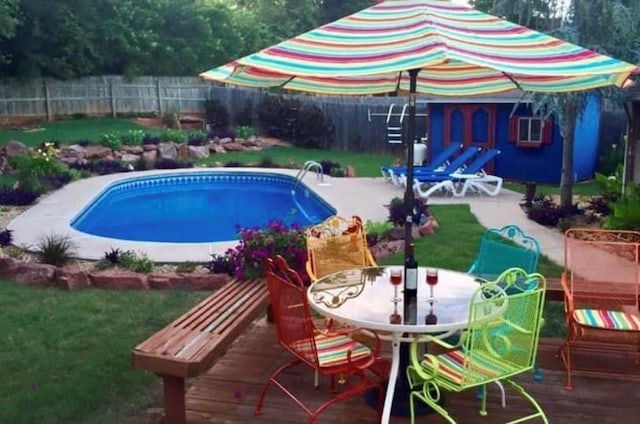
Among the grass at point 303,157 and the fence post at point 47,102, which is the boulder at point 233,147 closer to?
the grass at point 303,157

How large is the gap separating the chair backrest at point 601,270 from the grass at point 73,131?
55.6 feet

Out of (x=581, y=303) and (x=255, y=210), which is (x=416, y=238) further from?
(x=255, y=210)

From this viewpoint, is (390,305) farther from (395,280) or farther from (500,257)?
(500,257)

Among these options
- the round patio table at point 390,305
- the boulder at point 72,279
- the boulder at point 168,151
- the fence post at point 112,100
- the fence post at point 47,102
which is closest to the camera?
the round patio table at point 390,305

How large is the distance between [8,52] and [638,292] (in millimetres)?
23973

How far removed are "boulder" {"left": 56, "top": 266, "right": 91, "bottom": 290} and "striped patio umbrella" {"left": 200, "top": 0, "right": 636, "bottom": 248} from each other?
325 cm

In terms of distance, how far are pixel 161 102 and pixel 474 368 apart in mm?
24754

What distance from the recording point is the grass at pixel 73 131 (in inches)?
778


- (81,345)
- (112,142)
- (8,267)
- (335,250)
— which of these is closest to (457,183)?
(335,250)

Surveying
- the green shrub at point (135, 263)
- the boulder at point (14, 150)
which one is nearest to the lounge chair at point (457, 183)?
the green shrub at point (135, 263)

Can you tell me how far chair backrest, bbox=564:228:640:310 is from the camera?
180 inches

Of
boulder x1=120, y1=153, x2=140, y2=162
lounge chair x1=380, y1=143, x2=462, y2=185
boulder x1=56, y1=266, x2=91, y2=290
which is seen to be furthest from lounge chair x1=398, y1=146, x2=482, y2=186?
boulder x1=120, y1=153, x2=140, y2=162

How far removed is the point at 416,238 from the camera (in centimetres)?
814

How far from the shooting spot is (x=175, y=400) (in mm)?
3400
